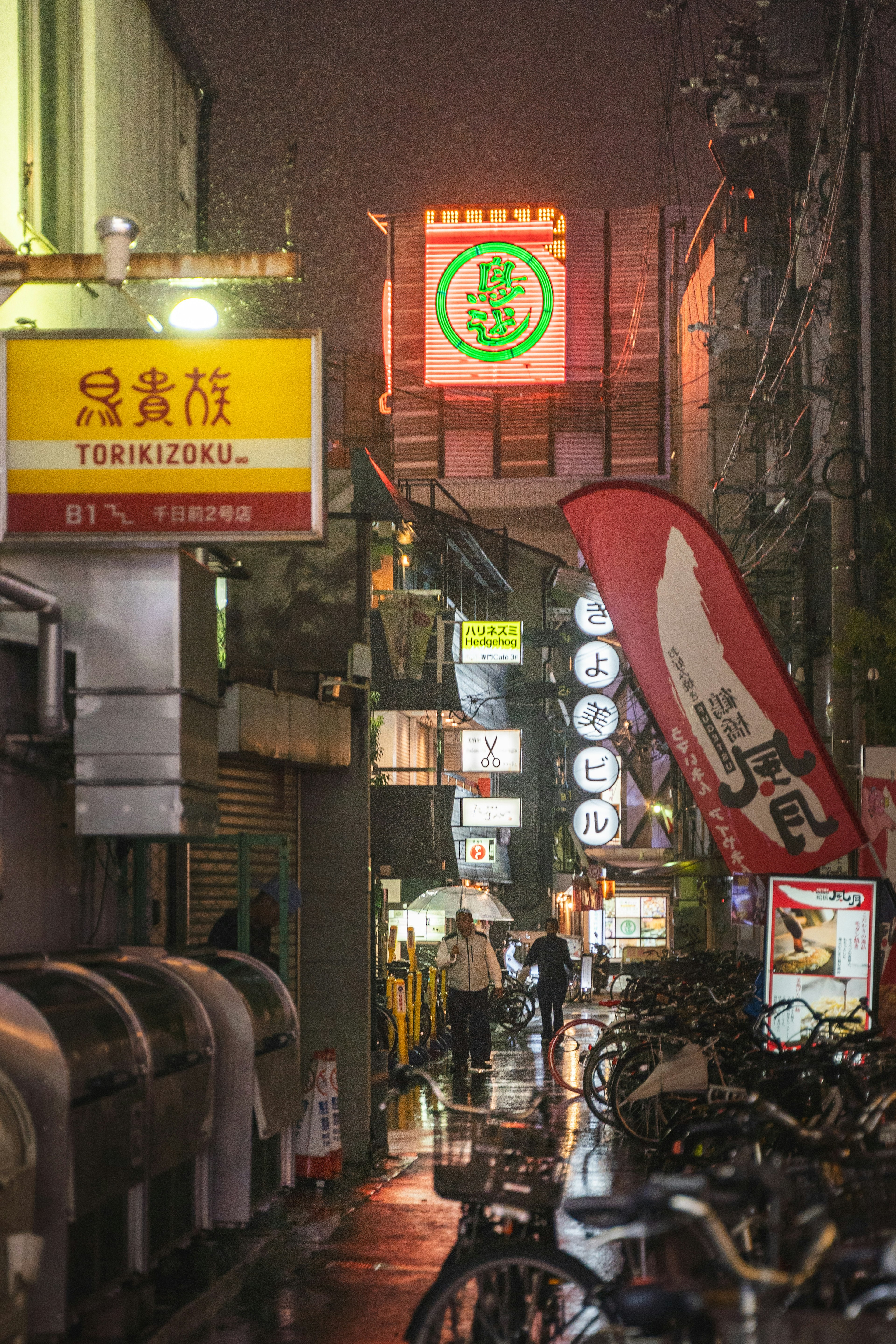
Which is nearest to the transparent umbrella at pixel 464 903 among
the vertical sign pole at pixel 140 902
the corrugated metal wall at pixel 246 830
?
the corrugated metal wall at pixel 246 830

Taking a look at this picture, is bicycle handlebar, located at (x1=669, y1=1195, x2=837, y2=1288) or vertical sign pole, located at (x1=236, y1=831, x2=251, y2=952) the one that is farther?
vertical sign pole, located at (x1=236, y1=831, x2=251, y2=952)

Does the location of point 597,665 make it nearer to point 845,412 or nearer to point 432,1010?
point 432,1010

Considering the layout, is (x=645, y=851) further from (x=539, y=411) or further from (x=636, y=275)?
(x=636, y=275)

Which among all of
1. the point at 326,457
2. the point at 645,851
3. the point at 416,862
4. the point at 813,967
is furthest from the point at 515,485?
the point at 326,457

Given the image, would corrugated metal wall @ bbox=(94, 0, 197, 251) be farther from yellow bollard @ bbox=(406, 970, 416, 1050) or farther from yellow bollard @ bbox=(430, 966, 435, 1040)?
yellow bollard @ bbox=(430, 966, 435, 1040)

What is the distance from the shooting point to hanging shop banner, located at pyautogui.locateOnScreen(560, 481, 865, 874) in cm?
1351

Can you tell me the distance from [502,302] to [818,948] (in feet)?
153

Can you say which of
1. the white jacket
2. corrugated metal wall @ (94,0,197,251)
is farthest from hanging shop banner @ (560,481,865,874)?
the white jacket

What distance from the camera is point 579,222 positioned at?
187ft

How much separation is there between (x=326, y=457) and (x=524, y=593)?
48.6 m

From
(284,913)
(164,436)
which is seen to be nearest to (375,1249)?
(284,913)

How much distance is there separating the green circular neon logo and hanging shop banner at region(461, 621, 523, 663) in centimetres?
1959

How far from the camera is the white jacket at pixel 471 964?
2105 centimetres

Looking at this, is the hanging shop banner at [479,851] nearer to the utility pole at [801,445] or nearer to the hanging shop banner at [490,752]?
the hanging shop banner at [490,752]
